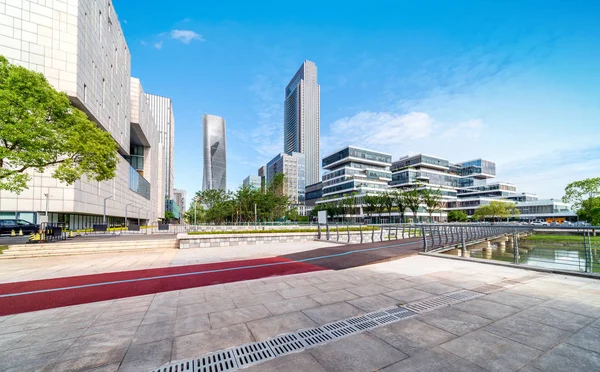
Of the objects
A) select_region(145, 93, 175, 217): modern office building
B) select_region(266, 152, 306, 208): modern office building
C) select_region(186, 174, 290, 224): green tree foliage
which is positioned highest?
select_region(145, 93, 175, 217): modern office building

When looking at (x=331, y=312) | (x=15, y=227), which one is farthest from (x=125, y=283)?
(x=15, y=227)

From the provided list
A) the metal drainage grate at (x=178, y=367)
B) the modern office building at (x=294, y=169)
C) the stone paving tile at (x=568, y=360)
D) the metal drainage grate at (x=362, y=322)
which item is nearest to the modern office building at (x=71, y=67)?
the metal drainage grate at (x=178, y=367)

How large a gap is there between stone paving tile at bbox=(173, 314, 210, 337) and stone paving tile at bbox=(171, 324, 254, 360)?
0.53 ft

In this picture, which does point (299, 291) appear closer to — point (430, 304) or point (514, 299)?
point (430, 304)

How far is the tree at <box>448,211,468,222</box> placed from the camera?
90481 mm

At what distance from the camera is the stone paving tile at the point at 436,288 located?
5722 mm

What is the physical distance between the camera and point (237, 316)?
4473 mm

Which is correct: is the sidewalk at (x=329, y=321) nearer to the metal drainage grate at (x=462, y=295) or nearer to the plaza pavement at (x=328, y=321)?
the plaza pavement at (x=328, y=321)

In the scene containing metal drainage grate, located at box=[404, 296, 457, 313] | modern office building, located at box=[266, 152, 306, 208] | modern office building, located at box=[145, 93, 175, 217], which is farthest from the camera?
modern office building, located at box=[145, 93, 175, 217]

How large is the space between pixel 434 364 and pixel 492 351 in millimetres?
878

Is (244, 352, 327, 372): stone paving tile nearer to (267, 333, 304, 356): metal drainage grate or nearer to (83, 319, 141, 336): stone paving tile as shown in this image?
(267, 333, 304, 356): metal drainage grate

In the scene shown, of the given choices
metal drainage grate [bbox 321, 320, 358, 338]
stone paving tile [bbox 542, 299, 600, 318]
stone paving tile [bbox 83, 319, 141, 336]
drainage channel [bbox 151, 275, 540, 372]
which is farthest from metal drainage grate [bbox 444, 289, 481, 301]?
stone paving tile [bbox 83, 319, 141, 336]

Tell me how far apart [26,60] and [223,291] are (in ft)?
133

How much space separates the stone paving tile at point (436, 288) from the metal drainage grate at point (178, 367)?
16.3 feet
